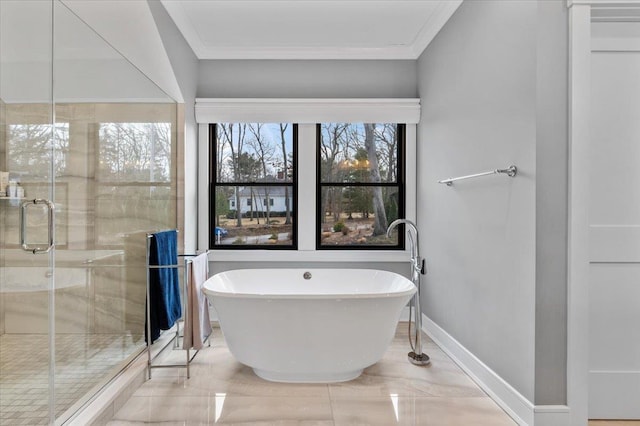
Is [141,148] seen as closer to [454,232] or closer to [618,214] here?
[454,232]

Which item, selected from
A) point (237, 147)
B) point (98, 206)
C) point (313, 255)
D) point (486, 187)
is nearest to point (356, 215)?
point (313, 255)

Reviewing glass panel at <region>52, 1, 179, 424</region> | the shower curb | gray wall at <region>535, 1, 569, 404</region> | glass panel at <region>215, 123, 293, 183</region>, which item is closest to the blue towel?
glass panel at <region>52, 1, 179, 424</region>

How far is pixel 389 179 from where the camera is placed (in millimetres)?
3861

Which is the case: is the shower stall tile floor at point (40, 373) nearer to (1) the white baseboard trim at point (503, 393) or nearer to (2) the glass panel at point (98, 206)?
(2) the glass panel at point (98, 206)

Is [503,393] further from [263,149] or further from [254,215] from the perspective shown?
[263,149]

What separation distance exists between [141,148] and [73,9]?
902 mm

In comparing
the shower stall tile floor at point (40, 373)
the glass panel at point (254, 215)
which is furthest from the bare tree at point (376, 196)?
the shower stall tile floor at point (40, 373)

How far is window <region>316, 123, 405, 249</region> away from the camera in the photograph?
3840 millimetres

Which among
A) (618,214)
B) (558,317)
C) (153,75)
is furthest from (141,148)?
(618,214)

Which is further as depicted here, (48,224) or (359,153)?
(359,153)

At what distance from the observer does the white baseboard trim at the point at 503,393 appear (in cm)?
188

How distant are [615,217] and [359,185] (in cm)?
219

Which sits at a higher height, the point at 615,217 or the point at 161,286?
the point at 615,217

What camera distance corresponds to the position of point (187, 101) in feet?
11.0
